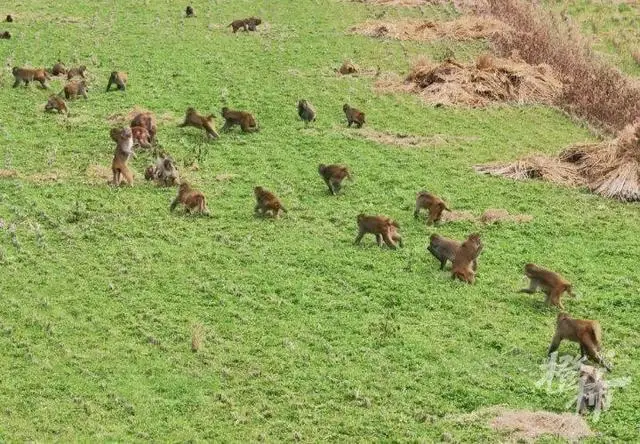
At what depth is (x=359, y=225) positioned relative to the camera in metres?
15.5

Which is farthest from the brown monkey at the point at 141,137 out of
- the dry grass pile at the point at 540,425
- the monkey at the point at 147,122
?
the dry grass pile at the point at 540,425

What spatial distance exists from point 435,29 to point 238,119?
12684 mm

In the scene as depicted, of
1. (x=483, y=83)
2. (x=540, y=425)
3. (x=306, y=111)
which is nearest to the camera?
(x=540, y=425)

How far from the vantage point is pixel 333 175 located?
58.1 ft

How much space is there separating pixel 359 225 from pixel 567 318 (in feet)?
15.1

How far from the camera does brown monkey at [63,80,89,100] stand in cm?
2288

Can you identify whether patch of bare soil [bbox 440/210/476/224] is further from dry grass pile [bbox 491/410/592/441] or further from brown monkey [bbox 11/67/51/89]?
brown monkey [bbox 11/67/51/89]

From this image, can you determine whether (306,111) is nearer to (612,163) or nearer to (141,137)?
(141,137)

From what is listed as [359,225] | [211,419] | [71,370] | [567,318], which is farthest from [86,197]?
[567,318]

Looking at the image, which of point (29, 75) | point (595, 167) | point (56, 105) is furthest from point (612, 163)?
point (29, 75)

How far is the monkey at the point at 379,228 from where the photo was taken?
1526cm

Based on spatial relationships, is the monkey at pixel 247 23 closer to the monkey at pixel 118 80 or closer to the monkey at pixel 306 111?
the monkey at pixel 118 80

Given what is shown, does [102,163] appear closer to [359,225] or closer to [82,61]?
[359,225]

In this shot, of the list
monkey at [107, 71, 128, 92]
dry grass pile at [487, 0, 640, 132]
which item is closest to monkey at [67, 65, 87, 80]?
monkey at [107, 71, 128, 92]
